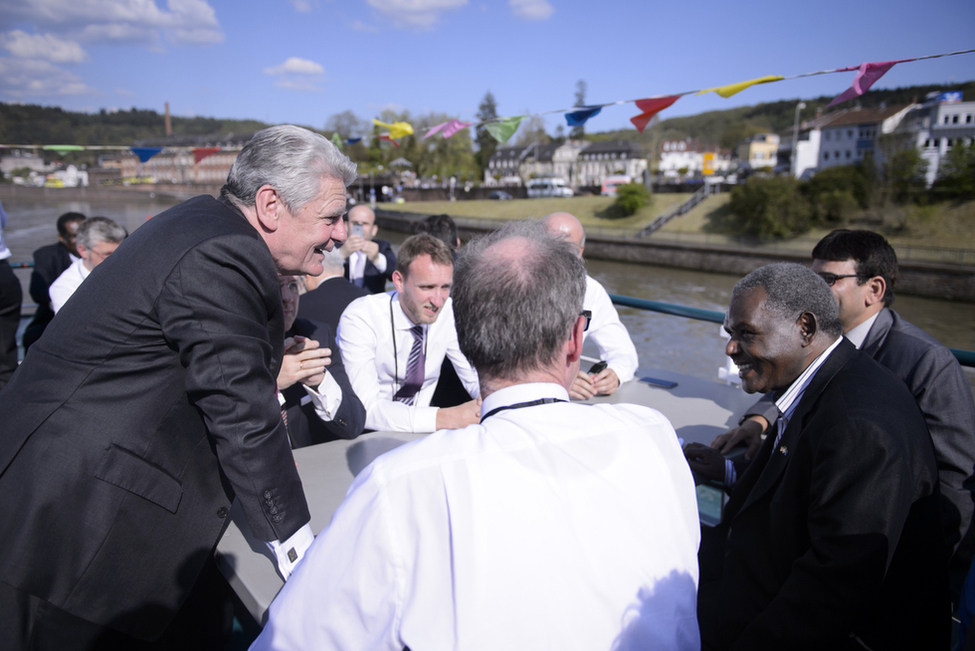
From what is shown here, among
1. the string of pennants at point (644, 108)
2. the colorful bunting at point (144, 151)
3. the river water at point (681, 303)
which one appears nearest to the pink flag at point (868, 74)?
the string of pennants at point (644, 108)

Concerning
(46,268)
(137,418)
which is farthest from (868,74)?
(46,268)

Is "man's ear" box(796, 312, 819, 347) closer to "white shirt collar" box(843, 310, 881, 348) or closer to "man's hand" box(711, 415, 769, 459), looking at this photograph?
"man's hand" box(711, 415, 769, 459)

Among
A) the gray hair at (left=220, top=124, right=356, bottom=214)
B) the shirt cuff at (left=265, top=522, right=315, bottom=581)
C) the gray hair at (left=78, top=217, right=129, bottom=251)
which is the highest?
the gray hair at (left=220, top=124, right=356, bottom=214)

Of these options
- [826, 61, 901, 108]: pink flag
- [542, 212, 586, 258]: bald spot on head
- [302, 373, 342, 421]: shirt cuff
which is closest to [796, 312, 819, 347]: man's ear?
[302, 373, 342, 421]: shirt cuff

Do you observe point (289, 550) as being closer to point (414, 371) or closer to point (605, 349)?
point (414, 371)

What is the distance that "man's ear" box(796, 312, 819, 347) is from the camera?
5.90 ft

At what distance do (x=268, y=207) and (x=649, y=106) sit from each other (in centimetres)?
543

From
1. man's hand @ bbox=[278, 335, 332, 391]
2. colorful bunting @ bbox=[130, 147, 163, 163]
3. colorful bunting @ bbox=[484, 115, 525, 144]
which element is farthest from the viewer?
colorful bunting @ bbox=[484, 115, 525, 144]

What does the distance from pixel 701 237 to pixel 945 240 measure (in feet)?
38.7

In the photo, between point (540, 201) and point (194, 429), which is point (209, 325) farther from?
point (540, 201)

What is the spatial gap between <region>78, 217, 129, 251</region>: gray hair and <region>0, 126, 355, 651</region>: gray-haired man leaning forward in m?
2.79

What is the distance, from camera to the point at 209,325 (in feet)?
4.47

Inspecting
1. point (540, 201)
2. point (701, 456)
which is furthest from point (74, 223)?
point (540, 201)

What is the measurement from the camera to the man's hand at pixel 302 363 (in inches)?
78.2
